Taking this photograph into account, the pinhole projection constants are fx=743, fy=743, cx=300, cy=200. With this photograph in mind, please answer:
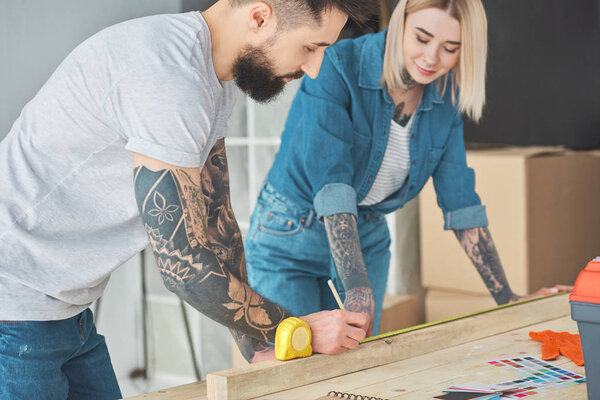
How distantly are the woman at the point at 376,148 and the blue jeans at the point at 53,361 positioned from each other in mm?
580

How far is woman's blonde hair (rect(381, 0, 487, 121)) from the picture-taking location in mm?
1849

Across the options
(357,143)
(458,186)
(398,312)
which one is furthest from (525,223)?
(357,143)

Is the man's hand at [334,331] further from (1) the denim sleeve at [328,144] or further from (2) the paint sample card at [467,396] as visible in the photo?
(1) the denim sleeve at [328,144]

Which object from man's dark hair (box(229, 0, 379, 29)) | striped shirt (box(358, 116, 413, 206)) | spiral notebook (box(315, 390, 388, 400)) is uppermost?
man's dark hair (box(229, 0, 379, 29))

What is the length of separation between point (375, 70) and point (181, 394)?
93cm

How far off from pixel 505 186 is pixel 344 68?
1.01 meters

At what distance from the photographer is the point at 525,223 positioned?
2551mm

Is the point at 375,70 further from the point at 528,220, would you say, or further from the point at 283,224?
the point at 528,220

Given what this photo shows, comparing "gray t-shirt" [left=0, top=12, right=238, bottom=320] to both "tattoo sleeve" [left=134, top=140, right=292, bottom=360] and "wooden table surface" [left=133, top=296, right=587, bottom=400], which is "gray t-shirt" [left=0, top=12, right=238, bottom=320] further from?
"wooden table surface" [left=133, top=296, right=587, bottom=400]

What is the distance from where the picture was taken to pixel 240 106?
9.37 feet

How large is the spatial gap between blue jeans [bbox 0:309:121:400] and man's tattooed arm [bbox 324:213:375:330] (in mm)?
546

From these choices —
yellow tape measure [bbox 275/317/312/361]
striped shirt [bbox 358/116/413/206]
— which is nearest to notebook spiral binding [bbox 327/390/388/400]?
yellow tape measure [bbox 275/317/312/361]

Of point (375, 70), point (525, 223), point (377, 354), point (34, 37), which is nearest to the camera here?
point (377, 354)

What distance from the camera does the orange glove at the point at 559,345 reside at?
54.8 inches
